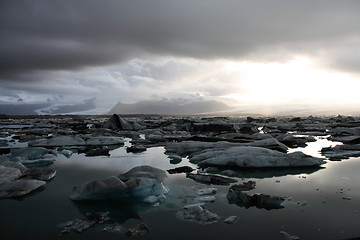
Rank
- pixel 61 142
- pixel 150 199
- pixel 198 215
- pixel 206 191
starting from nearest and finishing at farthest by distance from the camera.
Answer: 1. pixel 198 215
2. pixel 150 199
3. pixel 206 191
4. pixel 61 142

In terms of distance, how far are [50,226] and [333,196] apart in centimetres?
391

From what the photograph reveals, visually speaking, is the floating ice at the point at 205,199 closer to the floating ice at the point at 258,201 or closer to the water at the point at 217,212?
the water at the point at 217,212

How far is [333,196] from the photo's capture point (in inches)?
154

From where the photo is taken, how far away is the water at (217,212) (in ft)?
8.80

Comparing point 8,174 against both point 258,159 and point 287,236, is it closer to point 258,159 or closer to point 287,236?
point 287,236

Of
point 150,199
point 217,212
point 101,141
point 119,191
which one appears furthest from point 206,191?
point 101,141

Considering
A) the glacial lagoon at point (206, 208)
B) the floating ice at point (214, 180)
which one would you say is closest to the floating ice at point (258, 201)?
the glacial lagoon at point (206, 208)

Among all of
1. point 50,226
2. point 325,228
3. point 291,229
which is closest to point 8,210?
point 50,226

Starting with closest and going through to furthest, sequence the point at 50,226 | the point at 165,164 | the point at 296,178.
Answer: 1. the point at 50,226
2. the point at 296,178
3. the point at 165,164

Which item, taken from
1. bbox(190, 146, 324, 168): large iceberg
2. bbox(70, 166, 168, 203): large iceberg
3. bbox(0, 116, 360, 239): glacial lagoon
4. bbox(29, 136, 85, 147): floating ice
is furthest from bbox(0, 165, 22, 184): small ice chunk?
bbox(29, 136, 85, 147): floating ice

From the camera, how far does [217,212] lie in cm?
326

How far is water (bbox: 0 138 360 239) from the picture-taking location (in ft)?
8.80

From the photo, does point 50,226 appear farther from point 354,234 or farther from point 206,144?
point 206,144

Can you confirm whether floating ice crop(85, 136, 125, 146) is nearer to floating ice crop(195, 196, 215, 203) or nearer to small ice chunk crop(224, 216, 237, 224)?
floating ice crop(195, 196, 215, 203)
